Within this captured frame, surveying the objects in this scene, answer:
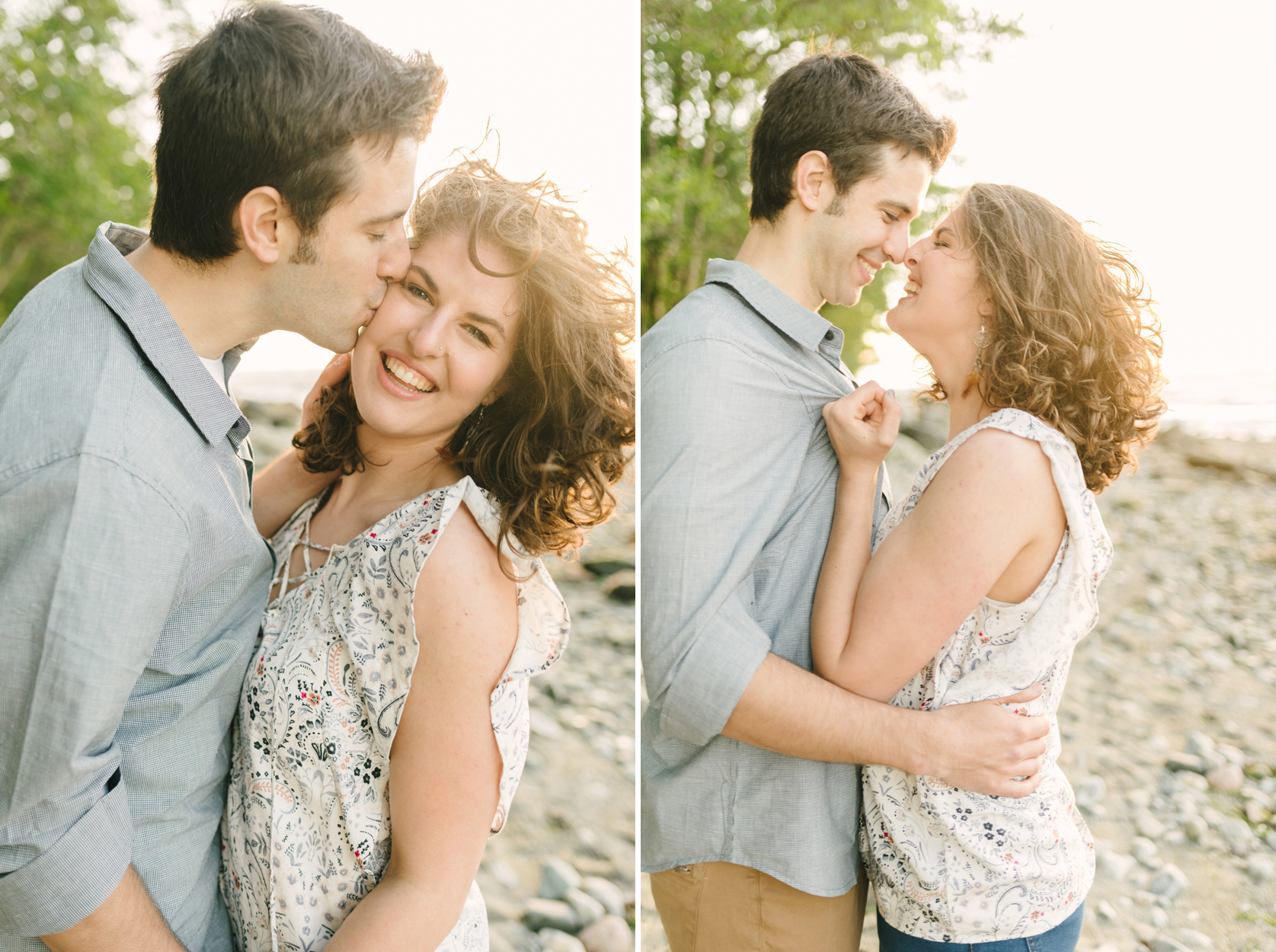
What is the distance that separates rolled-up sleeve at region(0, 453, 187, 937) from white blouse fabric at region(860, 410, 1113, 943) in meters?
1.27

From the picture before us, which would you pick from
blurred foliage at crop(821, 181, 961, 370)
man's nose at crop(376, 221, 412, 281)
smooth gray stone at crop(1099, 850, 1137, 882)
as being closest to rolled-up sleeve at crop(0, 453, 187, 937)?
man's nose at crop(376, 221, 412, 281)

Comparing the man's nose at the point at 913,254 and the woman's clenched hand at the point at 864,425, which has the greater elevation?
the man's nose at the point at 913,254

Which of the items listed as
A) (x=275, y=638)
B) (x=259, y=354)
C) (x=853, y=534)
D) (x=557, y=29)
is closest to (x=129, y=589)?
(x=275, y=638)

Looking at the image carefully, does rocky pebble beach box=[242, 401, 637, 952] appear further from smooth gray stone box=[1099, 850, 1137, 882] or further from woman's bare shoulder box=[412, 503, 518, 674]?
smooth gray stone box=[1099, 850, 1137, 882]

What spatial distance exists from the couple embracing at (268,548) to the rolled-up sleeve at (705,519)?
0.45 ft

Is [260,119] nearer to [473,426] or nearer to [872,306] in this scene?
[473,426]

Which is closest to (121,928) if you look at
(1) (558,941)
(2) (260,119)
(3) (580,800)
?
(2) (260,119)

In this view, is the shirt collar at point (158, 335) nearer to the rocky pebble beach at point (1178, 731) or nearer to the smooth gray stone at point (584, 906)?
the rocky pebble beach at point (1178, 731)

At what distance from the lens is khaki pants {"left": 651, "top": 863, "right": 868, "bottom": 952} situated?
1717mm

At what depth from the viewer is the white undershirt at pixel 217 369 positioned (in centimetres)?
140

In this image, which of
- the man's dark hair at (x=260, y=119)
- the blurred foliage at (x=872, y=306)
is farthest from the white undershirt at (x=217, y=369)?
the blurred foliage at (x=872, y=306)

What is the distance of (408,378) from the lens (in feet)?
5.24

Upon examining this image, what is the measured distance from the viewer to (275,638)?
1.47 m

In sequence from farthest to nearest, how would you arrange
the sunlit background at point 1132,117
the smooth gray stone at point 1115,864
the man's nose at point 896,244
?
the sunlit background at point 1132,117
the smooth gray stone at point 1115,864
the man's nose at point 896,244
